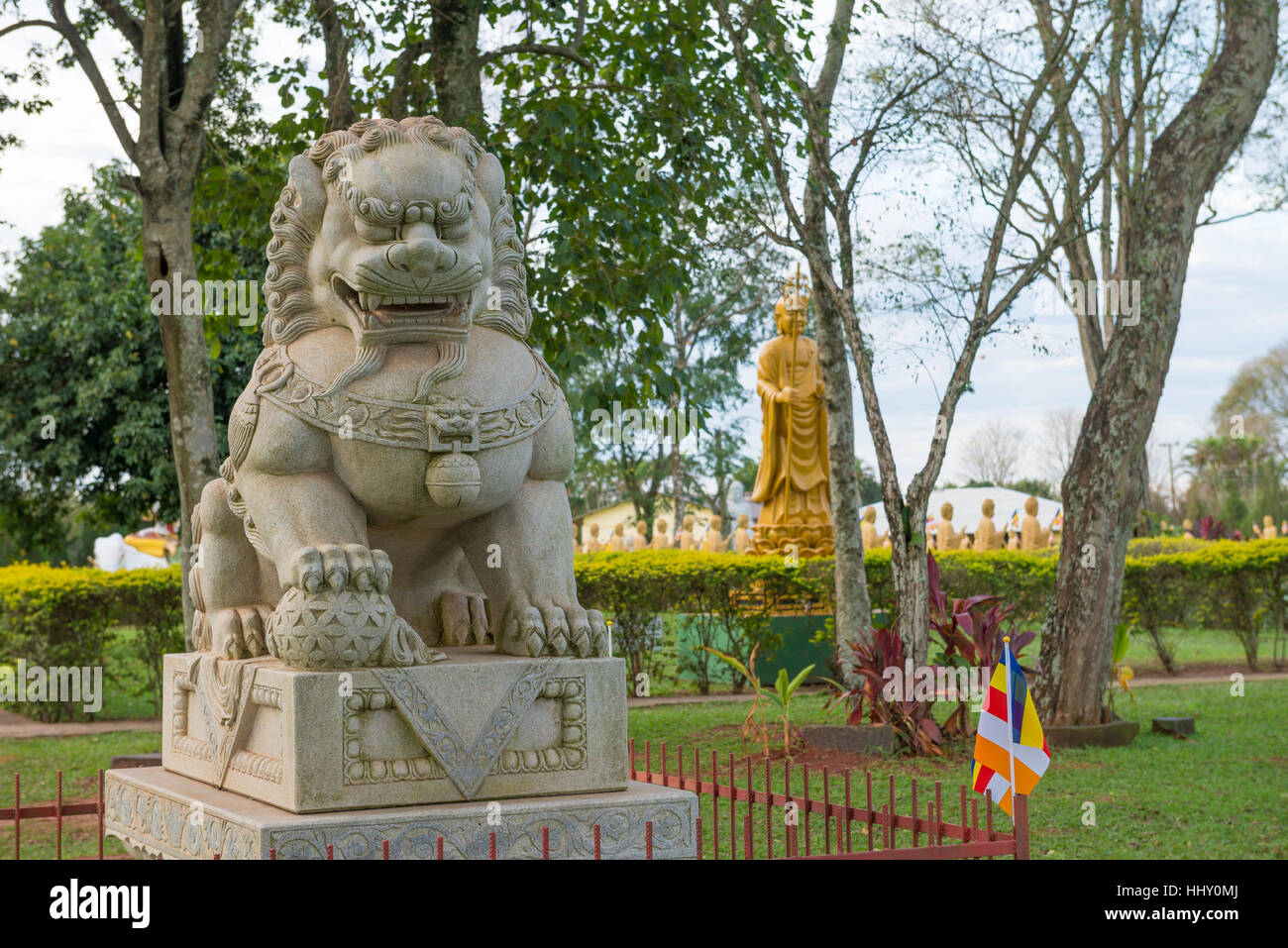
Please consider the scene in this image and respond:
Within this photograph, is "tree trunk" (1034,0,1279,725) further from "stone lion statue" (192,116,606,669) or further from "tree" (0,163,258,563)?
"tree" (0,163,258,563)

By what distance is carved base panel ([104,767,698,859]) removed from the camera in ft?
10.4

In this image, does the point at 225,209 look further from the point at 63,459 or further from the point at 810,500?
the point at 63,459

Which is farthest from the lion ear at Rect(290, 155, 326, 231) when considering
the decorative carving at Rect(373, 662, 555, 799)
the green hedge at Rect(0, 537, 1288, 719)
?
the green hedge at Rect(0, 537, 1288, 719)

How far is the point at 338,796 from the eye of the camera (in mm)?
3252

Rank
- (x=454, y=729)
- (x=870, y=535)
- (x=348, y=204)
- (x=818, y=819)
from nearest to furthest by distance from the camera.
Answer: (x=454, y=729)
(x=348, y=204)
(x=818, y=819)
(x=870, y=535)

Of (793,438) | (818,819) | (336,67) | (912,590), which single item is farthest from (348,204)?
(793,438)

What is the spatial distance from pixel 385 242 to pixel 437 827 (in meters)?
1.54

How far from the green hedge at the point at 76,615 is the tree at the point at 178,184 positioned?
4.05m

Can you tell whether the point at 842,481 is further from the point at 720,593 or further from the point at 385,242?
the point at 385,242

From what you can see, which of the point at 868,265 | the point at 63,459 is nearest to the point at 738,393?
the point at 63,459

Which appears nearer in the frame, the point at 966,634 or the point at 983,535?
the point at 966,634

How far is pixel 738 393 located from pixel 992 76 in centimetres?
1831

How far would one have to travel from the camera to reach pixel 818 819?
297 inches

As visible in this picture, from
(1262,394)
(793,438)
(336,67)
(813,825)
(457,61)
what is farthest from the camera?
(1262,394)
